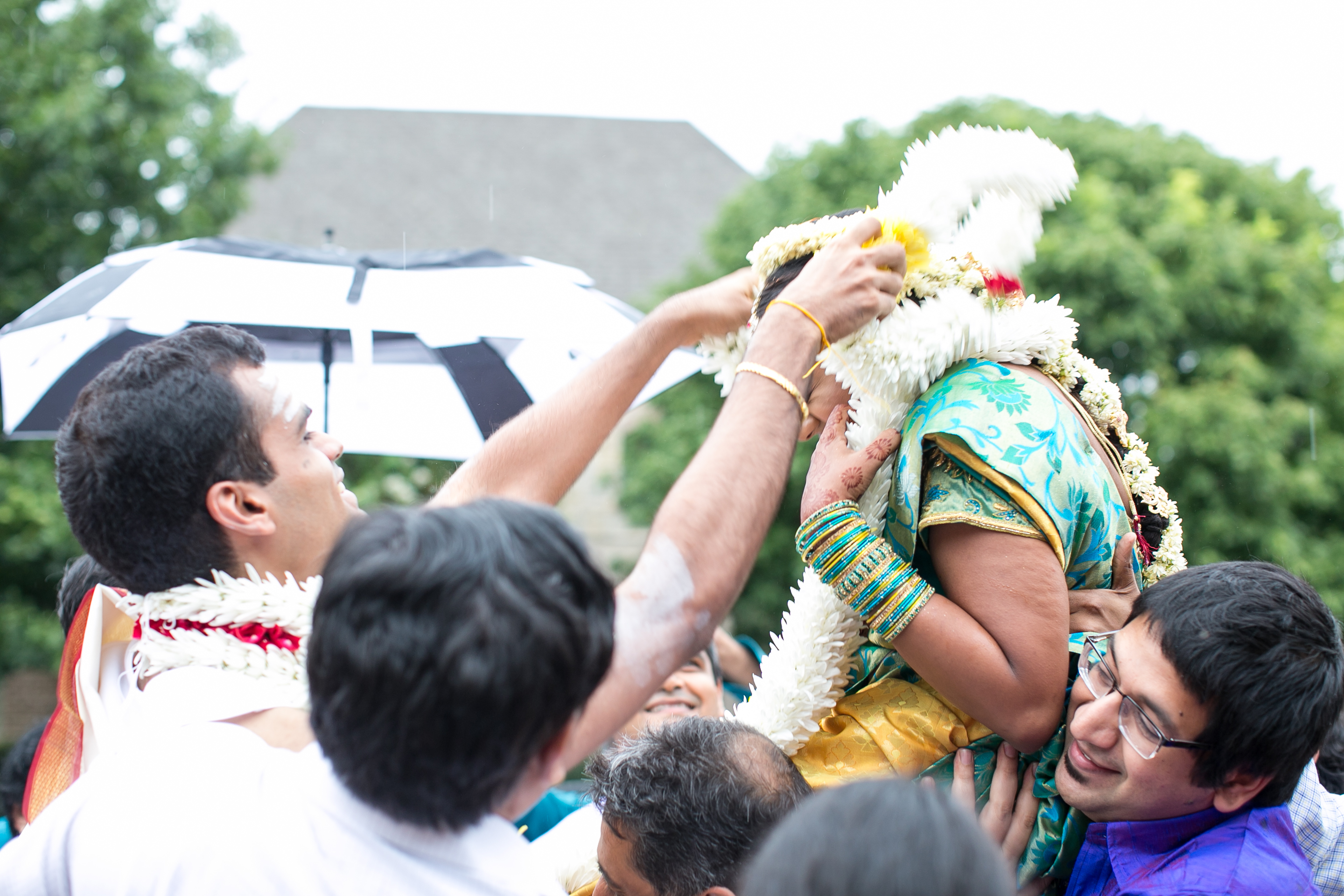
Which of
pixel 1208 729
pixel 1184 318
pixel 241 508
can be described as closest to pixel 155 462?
pixel 241 508

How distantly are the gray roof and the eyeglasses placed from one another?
2224cm

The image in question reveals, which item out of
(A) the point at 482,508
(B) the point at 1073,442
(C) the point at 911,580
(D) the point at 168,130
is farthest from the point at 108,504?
(D) the point at 168,130

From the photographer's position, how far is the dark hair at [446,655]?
1214mm

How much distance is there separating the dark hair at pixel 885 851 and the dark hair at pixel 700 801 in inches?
42.2

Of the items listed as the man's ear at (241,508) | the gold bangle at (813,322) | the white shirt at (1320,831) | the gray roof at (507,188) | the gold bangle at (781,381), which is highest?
the gold bangle at (813,322)

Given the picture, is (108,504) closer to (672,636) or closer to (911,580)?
(672,636)

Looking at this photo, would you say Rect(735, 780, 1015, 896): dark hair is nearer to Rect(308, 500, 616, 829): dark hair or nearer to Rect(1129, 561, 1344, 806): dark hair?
Rect(308, 500, 616, 829): dark hair

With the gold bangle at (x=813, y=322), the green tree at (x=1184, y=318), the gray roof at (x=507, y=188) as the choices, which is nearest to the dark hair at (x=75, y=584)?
the gold bangle at (x=813, y=322)

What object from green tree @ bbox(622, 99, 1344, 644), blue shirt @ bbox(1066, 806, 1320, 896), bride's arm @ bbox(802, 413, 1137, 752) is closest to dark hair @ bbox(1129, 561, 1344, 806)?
Answer: blue shirt @ bbox(1066, 806, 1320, 896)

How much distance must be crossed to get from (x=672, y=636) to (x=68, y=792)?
3.02 feet

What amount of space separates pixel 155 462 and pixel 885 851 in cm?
152

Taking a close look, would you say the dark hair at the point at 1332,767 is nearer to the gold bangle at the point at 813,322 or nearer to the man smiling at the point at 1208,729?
the man smiling at the point at 1208,729

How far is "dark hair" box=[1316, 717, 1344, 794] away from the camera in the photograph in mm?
2875

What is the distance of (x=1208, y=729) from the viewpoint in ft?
6.00
